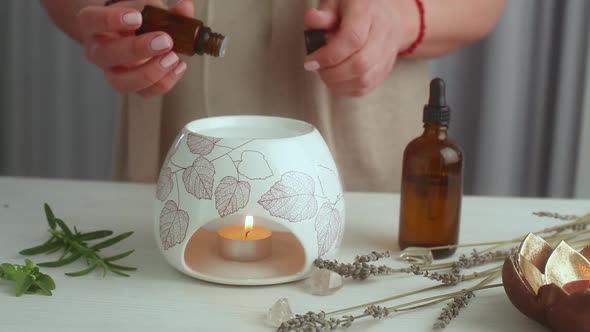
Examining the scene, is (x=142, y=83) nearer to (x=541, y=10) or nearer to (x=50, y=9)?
(x=50, y=9)

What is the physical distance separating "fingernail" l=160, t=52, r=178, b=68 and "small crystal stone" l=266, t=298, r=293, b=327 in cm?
38

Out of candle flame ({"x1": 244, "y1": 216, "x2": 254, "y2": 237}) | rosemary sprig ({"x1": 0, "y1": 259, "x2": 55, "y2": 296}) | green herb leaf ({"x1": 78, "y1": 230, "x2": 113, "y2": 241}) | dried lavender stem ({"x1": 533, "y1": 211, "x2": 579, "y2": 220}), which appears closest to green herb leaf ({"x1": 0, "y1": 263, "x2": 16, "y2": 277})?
rosemary sprig ({"x1": 0, "y1": 259, "x2": 55, "y2": 296})

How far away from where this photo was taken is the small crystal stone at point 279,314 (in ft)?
2.05

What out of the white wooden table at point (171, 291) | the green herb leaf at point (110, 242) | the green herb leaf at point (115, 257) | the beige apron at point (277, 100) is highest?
the beige apron at point (277, 100)

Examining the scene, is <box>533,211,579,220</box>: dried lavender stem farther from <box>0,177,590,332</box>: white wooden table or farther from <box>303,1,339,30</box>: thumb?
<box>303,1,339,30</box>: thumb

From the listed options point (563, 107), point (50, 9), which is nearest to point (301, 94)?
point (50, 9)

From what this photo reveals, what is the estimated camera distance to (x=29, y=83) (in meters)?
1.80

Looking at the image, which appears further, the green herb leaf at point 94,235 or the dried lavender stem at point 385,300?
the green herb leaf at point 94,235

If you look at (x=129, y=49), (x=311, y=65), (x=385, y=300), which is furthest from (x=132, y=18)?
(x=385, y=300)

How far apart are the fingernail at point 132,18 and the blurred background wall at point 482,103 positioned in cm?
94

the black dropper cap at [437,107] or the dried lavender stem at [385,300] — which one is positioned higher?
the black dropper cap at [437,107]

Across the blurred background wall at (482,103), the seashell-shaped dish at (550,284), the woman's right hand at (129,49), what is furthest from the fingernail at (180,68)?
the blurred background wall at (482,103)

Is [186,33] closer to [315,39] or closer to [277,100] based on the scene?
[315,39]

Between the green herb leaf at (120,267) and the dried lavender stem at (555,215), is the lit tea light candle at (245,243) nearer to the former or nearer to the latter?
the green herb leaf at (120,267)
